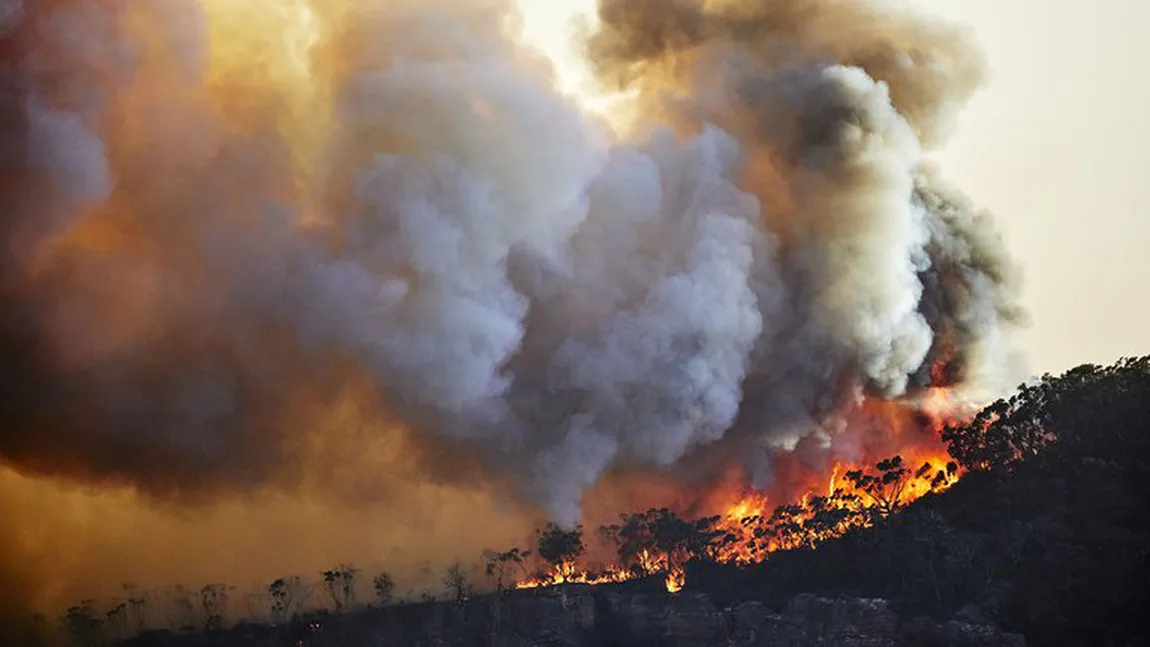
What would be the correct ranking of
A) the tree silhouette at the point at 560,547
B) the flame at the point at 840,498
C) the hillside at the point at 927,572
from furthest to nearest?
the tree silhouette at the point at 560,547 < the flame at the point at 840,498 < the hillside at the point at 927,572

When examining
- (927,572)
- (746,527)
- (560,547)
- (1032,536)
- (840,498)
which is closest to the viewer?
(1032,536)

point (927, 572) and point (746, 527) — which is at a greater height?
point (746, 527)

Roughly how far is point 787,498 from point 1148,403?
97.7 ft

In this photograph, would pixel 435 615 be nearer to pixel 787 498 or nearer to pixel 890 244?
pixel 787 498

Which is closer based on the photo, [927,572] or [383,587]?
[927,572]

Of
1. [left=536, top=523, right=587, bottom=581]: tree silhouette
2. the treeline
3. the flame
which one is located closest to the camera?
the treeline

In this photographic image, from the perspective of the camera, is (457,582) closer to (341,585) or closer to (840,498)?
(341,585)

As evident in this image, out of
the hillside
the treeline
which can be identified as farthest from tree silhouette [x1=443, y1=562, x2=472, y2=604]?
the treeline

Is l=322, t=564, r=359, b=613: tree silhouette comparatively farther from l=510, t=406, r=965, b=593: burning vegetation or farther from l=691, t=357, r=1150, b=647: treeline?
l=691, t=357, r=1150, b=647: treeline

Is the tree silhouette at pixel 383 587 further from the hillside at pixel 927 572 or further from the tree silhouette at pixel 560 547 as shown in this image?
the tree silhouette at pixel 560 547

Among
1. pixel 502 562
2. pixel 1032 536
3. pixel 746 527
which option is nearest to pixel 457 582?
pixel 502 562

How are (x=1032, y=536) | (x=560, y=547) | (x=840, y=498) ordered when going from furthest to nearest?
(x=560, y=547)
(x=840, y=498)
(x=1032, y=536)

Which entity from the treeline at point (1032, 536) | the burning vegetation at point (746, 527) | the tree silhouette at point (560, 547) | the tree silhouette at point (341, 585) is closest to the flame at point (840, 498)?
the burning vegetation at point (746, 527)

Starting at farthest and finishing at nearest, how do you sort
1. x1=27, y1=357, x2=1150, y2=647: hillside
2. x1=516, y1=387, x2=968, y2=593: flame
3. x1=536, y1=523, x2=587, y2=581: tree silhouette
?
x1=536, y1=523, x2=587, y2=581: tree silhouette < x1=516, y1=387, x2=968, y2=593: flame < x1=27, y1=357, x2=1150, y2=647: hillside
